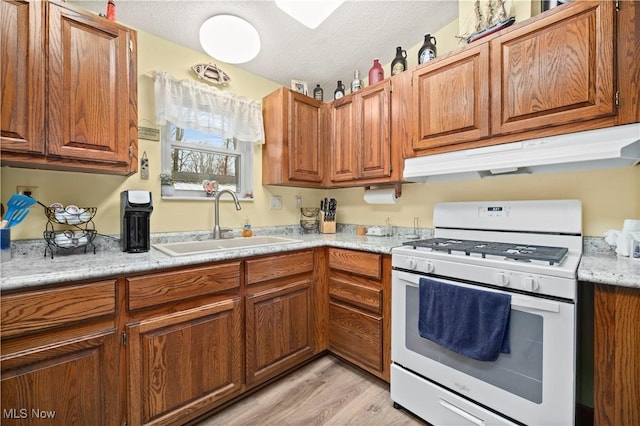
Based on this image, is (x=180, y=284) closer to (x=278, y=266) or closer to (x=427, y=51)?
(x=278, y=266)

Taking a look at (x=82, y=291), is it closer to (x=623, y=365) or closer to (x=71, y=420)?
(x=71, y=420)

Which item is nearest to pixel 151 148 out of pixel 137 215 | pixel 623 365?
pixel 137 215

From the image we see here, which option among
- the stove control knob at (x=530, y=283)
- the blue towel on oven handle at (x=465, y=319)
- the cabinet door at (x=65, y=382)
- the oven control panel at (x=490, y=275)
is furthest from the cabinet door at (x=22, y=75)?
the stove control knob at (x=530, y=283)

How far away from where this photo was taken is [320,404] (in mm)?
1577

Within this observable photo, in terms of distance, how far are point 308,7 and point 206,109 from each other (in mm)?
1024

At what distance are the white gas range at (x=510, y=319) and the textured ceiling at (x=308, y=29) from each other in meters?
1.41

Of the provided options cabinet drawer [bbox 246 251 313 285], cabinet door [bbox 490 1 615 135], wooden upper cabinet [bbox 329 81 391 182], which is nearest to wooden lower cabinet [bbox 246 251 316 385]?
cabinet drawer [bbox 246 251 313 285]

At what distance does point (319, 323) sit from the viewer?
77.7 inches

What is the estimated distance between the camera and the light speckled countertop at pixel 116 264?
0.98 meters

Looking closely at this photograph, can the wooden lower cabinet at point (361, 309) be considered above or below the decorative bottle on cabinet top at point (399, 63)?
below

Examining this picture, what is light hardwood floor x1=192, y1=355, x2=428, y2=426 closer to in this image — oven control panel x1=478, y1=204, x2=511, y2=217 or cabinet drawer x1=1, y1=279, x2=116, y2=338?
cabinet drawer x1=1, y1=279, x2=116, y2=338

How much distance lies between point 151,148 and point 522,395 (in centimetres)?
246

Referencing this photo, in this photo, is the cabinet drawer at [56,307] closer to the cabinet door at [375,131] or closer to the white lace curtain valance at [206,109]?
the white lace curtain valance at [206,109]

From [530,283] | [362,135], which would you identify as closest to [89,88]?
[362,135]
